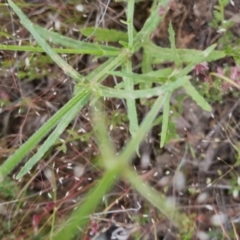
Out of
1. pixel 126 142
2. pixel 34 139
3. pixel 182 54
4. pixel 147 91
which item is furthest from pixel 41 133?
pixel 126 142

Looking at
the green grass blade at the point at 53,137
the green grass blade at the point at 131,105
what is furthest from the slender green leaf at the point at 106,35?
the green grass blade at the point at 53,137

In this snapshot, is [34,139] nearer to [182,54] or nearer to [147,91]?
[147,91]

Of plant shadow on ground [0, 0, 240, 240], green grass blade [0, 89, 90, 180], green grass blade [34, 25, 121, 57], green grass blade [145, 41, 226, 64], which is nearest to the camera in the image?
green grass blade [0, 89, 90, 180]

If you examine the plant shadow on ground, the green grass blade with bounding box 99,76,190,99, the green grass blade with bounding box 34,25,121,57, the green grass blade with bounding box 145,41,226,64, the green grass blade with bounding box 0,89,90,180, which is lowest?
the plant shadow on ground

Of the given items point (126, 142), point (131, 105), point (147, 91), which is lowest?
point (126, 142)

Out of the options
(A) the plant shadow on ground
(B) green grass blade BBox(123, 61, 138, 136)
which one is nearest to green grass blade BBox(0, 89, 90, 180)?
(B) green grass blade BBox(123, 61, 138, 136)

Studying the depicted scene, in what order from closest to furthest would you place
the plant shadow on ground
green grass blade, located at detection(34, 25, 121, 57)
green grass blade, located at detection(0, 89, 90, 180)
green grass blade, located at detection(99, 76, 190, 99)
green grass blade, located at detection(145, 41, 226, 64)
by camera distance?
green grass blade, located at detection(0, 89, 90, 180), green grass blade, located at detection(99, 76, 190, 99), green grass blade, located at detection(34, 25, 121, 57), green grass blade, located at detection(145, 41, 226, 64), the plant shadow on ground

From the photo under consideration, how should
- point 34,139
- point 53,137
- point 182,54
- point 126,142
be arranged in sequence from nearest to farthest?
point 34,139, point 53,137, point 182,54, point 126,142

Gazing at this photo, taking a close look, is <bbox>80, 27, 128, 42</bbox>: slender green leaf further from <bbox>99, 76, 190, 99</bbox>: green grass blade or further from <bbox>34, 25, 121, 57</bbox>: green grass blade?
<bbox>99, 76, 190, 99</bbox>: green grass blade

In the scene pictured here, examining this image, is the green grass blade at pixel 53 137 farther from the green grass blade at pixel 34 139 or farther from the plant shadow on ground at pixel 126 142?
the plant shadow on ground at pixel 126 142
